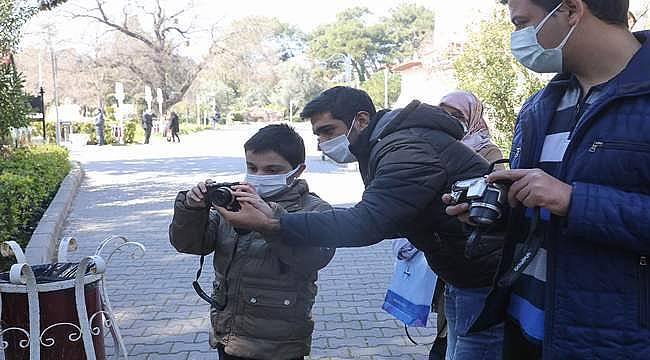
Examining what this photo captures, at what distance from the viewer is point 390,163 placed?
2191 mm

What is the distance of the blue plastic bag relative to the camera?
141 inches

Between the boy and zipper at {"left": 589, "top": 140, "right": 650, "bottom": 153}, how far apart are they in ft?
4.28

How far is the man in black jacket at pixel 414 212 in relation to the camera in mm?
2182

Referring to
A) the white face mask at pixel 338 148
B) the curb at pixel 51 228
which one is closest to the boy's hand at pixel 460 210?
the white face mask at pixel 338 148

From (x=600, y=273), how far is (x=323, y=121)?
148cm

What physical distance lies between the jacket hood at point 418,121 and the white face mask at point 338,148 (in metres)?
0.48

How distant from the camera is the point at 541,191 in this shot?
1633 millimetres

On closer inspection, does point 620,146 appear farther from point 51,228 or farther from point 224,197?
point 51,228

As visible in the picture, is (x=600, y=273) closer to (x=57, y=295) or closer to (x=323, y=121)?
(x=323, y=121)

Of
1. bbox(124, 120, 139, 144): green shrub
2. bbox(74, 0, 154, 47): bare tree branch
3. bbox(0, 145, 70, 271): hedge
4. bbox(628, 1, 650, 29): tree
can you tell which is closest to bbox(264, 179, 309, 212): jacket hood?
bbox(0, 145, 70, 271): hedge

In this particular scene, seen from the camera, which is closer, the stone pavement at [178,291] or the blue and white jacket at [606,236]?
the blue and white jacket at [606,236]

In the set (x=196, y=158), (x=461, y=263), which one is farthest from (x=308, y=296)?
(x=196, y=158)

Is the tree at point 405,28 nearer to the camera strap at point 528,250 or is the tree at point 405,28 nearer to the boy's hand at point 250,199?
the boy's hand at point 250,199

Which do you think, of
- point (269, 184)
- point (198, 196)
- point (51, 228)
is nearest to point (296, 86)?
point (51, 228)
